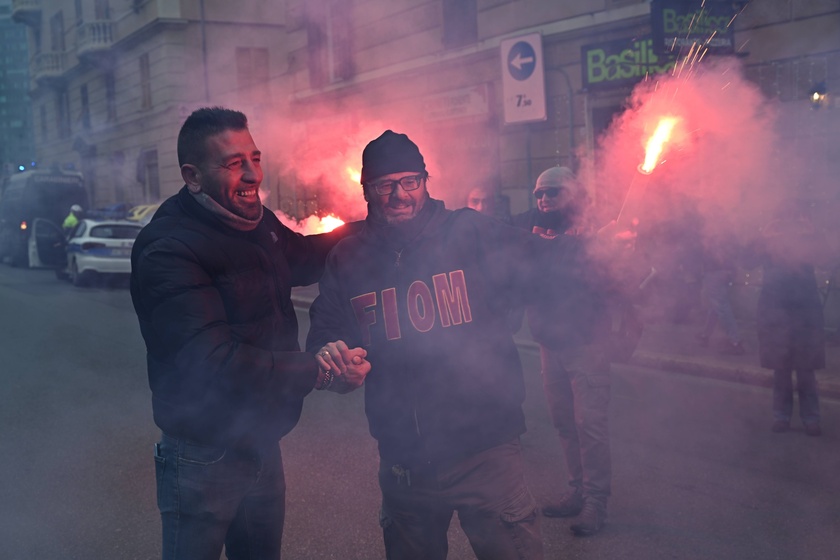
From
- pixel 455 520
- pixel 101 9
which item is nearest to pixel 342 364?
pixel 455 520

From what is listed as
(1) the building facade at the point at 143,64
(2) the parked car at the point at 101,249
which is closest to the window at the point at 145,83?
(1) the building facade at the point at 143,64

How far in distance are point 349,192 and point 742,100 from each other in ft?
14.4

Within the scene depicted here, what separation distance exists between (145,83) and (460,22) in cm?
499

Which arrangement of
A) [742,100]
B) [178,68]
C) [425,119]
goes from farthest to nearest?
[425,119] → [178,68] → [742,100]

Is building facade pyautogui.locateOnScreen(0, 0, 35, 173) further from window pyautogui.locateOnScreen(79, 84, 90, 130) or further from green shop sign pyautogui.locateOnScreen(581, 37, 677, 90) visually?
green shop sign pyautogui.locateOnScreen(581, 37, 677, 90)

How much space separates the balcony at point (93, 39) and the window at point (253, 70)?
4.96 feet

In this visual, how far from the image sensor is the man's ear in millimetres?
2256

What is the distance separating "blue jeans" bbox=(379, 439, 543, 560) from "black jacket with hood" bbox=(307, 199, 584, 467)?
5cm

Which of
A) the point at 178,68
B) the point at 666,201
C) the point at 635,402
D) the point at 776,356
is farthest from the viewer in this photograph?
the point at 178,68

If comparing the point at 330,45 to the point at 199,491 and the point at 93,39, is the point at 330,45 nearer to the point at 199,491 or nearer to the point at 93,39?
the point at 93,39

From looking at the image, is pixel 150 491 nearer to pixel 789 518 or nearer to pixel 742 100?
pixel 789 518

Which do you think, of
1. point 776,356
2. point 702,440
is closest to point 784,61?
point 776,356

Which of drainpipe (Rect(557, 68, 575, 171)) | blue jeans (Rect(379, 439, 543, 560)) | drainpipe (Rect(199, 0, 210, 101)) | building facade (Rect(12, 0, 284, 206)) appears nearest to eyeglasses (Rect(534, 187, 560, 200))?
blue jeans (Rect(379, 439, 543, 560))

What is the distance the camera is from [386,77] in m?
13.6
